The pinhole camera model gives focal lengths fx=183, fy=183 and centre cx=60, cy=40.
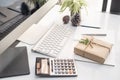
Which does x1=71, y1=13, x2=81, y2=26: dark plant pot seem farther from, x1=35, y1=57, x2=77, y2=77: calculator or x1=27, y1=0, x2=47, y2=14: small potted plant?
x1=35, y1=57, x2=77, y2=77: calculator

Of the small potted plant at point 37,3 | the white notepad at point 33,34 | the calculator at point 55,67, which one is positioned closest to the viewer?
the calculator at point 55,67

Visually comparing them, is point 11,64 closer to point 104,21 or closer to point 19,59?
point 19,59

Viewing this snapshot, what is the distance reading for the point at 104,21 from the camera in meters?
1.20

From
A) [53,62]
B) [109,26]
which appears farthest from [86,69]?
[109,26]

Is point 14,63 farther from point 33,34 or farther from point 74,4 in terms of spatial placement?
point 74,4

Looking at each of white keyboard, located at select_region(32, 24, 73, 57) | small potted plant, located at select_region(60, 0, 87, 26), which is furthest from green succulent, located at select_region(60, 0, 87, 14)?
white keyboard, located at select_region(32, 24, 73, 57)

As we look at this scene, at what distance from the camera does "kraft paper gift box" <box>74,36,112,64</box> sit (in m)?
0.81

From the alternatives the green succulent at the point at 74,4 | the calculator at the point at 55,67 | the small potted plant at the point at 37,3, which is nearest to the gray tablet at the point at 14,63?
the calculator at the point at 55,67

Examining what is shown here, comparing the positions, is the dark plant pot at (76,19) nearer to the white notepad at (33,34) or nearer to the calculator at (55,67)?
the white notepad at (33,34)

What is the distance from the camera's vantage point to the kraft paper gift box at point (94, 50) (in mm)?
808

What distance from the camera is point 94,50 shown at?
82cm

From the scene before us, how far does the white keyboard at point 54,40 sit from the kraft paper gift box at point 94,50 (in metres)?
0.11

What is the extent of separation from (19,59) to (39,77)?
0.15 metres

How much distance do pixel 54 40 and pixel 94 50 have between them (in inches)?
8.9
